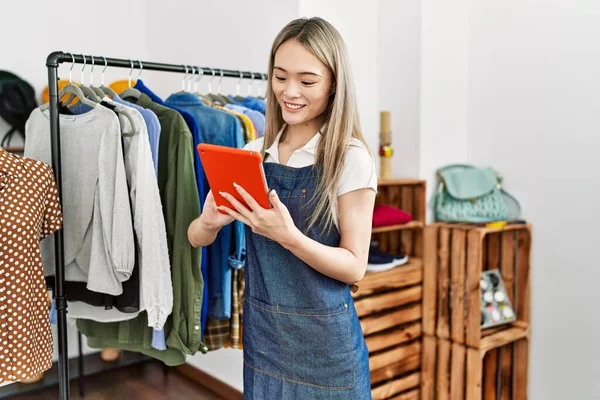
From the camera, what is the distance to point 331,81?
1.26 metres

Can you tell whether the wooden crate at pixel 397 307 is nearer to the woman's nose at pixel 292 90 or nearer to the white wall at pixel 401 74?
the white wall at pixel 401 74

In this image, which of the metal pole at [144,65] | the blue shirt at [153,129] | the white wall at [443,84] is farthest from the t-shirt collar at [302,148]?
the white wall at [443,84]

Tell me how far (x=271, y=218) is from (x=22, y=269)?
71cm

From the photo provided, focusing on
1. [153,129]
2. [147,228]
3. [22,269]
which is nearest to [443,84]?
[153,129]

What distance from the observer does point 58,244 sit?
160 centimetres

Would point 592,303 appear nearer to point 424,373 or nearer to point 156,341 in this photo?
point 424,373

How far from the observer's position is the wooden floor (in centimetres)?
275

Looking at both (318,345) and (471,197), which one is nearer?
(318,345)

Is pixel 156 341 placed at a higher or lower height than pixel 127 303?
lower

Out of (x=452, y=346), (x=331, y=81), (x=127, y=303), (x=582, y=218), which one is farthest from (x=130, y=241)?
(x=582, y=218)

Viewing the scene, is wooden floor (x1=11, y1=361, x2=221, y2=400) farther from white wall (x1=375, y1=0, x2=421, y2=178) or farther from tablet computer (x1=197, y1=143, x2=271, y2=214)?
tablet computer (x1=197, y1=143, x2=271, y2=214)

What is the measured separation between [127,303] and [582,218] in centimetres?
185

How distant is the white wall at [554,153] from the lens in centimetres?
233

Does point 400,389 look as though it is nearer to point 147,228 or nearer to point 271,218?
point 147,228
